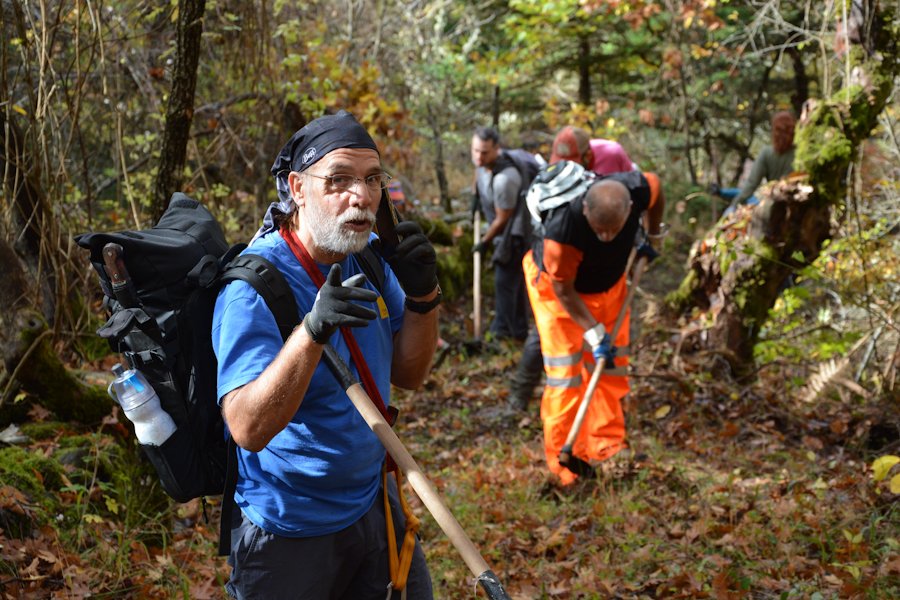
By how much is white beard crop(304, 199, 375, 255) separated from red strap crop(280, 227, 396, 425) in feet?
0.24

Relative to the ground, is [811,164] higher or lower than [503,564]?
higher


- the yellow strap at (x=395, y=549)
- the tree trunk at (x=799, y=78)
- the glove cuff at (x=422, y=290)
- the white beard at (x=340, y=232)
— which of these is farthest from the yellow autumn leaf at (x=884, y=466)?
the tree trunk at (x=799, y=78)

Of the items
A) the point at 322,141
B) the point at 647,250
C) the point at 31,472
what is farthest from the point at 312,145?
the point at 647,250

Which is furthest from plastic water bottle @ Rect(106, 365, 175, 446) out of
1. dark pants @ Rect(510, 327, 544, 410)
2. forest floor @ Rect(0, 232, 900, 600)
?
dark pants @ Rect(510, 327, 544, 410)

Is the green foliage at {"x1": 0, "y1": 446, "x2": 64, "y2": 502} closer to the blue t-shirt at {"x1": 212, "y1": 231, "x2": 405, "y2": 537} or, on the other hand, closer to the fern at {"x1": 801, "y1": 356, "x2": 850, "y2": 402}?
the blue t-shirt at {"x1": 212, "y1": 231, "x2": 405, "y2": 537}

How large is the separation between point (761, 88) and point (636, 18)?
3.24 m

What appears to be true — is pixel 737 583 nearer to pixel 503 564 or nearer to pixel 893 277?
pixel 503 564

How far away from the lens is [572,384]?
5.54 metres

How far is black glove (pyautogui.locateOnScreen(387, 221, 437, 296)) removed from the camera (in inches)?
101

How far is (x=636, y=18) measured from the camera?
420 inches

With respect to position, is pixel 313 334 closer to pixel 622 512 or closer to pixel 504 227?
pixel 622 512

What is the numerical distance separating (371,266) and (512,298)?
20.6 feet

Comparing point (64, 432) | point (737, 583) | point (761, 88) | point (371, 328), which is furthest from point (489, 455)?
point (761, 88)

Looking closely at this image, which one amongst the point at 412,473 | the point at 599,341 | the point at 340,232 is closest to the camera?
the point at 412,473
